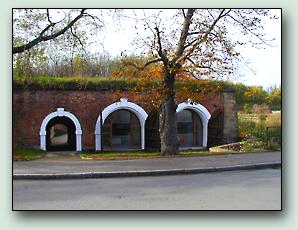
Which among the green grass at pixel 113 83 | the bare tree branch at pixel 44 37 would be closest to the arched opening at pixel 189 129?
the green grass at pixel 113 83

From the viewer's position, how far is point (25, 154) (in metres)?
4.37

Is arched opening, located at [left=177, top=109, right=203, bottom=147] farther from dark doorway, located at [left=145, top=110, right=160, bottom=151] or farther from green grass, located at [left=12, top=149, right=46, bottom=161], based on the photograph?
green grass, located at [left=12, top=149, right=46, bottom=161]

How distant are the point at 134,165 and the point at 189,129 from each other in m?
2.26

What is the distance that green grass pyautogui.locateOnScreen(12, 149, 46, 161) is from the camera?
417 centimetres

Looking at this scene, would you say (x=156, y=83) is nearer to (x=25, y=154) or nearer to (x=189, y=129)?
(x=189, y=129)

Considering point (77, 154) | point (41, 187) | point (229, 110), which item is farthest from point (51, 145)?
point (229, 110)

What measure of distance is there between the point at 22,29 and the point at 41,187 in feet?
5.42

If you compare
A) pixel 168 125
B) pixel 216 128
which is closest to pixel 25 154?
pixel 168 125

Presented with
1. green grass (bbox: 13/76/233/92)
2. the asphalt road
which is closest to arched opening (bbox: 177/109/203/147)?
green grass (bbox: 13/76/233/92)

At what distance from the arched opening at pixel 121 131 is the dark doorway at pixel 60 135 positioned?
20.6 inches

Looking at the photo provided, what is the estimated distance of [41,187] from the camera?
4367 mm

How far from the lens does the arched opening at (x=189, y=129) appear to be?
7020 mm

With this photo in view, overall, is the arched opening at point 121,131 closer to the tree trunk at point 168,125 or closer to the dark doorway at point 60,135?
the tree trunk at point 168,125

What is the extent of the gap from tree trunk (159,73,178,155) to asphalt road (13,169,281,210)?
160 cm
